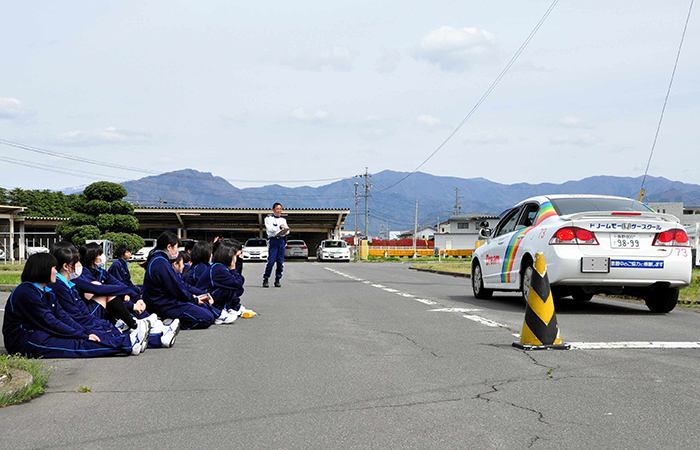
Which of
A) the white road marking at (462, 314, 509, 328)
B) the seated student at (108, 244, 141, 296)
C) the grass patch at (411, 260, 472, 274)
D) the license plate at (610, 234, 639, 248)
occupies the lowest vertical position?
the grass patch at (411, 260, 472, 274)

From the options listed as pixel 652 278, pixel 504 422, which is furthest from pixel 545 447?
pixel 652 278

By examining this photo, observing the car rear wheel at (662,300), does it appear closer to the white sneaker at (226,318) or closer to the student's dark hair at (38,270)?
the white sneaker at (226,318)

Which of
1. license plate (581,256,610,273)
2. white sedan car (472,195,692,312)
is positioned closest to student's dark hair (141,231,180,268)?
white sedan car (472,195,692,312)

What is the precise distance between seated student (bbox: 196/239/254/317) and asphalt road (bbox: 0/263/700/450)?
1143 mm

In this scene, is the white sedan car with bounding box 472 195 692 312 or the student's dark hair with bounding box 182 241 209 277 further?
the student's dark hair with bounding box 182 241 209 277

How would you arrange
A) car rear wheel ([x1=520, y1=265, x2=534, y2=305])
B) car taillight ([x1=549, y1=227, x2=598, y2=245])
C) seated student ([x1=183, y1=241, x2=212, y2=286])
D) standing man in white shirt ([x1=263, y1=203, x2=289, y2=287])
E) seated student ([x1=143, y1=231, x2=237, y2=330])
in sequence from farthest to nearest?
standing man in white shirt ([x1=263, y1=203, x2=289, y2=287])
car rear wheel ([x1=520, y1=265, x2=534, y2=305])
seated student ([x1=183, y1=241, x2=212, y2=286])
car taillight ([x1=549, y1=227, x2=598, y2=245])
seated student ([x1=143, y1=231, x2=237, y2=330])

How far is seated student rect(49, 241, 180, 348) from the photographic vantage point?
22.6 feet

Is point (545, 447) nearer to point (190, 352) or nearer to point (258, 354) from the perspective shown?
point (258, 354)

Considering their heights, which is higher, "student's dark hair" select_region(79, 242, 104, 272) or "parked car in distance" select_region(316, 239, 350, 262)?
"student's dark hair" select_region(79, 242, 104, 272)

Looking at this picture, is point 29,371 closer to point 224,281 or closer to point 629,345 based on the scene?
point 224,281

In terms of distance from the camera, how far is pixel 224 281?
32.6 ft

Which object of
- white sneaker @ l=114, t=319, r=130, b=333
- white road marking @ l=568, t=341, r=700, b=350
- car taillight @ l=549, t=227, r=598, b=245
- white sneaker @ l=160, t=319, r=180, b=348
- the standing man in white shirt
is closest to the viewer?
white road marking @ l=568, t=341, r=700, b=350

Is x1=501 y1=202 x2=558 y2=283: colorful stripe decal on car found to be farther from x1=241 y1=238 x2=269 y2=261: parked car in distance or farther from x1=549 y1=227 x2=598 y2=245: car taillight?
x1=241 y1=238 x2=269 y2=261: parked car in distance

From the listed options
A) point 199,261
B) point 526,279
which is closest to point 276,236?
point 199,261
